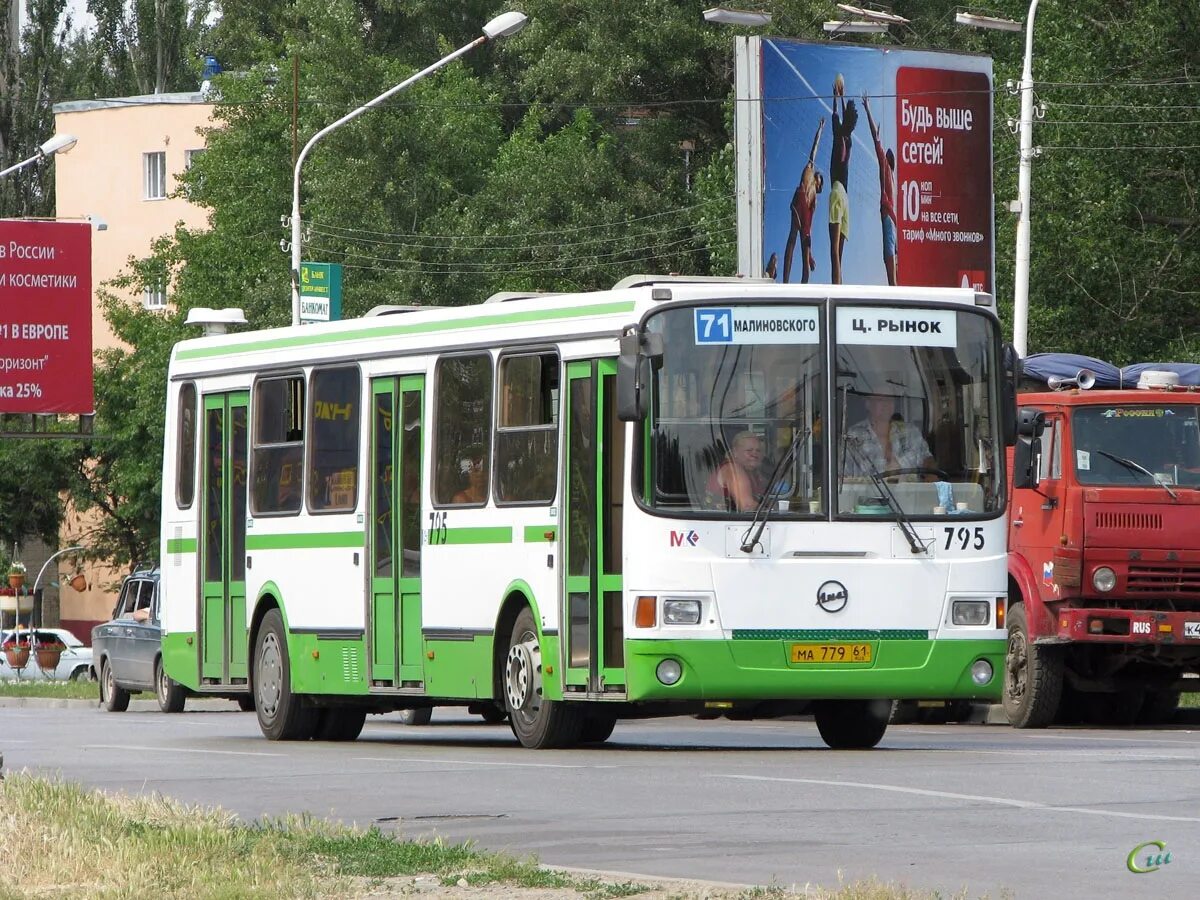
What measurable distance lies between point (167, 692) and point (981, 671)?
17040 mm

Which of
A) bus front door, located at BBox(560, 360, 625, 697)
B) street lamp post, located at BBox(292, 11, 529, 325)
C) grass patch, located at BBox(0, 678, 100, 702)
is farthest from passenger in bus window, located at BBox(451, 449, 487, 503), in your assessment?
grass patch, located at BBox(0, 678, 100, 702)

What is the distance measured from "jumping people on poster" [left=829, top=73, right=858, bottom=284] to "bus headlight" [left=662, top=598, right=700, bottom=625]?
15383 millimetres

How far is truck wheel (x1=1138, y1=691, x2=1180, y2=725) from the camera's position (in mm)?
24297

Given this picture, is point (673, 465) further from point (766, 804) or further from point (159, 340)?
point (159, 340)

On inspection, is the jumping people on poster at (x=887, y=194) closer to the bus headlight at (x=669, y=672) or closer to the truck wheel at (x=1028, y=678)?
the truck wheel at (x=1028, y=678)

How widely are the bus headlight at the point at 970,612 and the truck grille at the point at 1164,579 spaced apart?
5078 millimetres

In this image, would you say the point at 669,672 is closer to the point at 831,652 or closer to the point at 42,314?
the point at 831,652

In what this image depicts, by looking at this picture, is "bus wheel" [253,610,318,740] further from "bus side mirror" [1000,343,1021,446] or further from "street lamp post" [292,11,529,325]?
"street lamp post" [292,11,529,325]

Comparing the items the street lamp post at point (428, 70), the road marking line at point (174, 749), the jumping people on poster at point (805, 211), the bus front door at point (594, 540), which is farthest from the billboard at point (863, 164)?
the bus front door at point (594, 540)

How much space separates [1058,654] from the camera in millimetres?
22250

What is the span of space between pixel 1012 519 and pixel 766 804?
10.3 metres

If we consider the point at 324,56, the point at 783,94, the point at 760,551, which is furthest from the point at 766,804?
the point at 324,56

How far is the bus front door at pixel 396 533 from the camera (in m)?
18.7

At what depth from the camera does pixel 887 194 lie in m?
31.5
